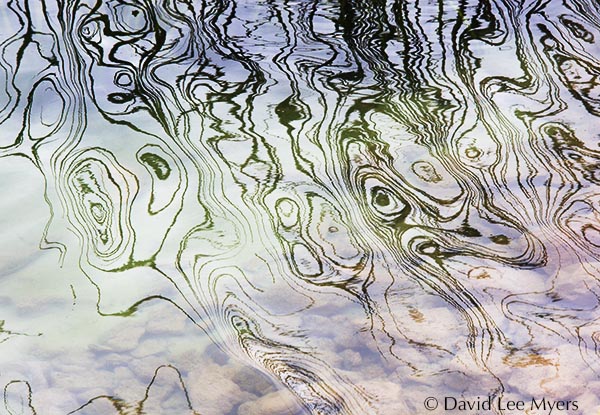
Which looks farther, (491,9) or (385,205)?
(491,9)

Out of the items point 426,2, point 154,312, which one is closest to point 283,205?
point 154,312

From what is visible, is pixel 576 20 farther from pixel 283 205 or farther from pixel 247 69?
pixel 283 205

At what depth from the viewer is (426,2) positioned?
4.45m

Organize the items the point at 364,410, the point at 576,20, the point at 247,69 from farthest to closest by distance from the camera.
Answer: the point at 576,20
the point at 247,69
the point at 364,410

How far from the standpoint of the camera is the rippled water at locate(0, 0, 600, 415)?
1.91 m

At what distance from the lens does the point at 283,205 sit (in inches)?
101

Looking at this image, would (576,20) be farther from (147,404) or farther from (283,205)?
(147,404)

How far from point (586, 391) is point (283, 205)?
4.16ft

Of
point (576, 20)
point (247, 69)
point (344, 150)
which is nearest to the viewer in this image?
point (344, 150)

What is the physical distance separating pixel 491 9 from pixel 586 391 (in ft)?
10.7

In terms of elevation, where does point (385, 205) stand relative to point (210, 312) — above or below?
above

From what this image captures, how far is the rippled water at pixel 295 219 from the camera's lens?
1.91 m

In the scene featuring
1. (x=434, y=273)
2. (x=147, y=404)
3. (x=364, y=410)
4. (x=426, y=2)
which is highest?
(x=426, y=2)

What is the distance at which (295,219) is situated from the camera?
2500 mm
